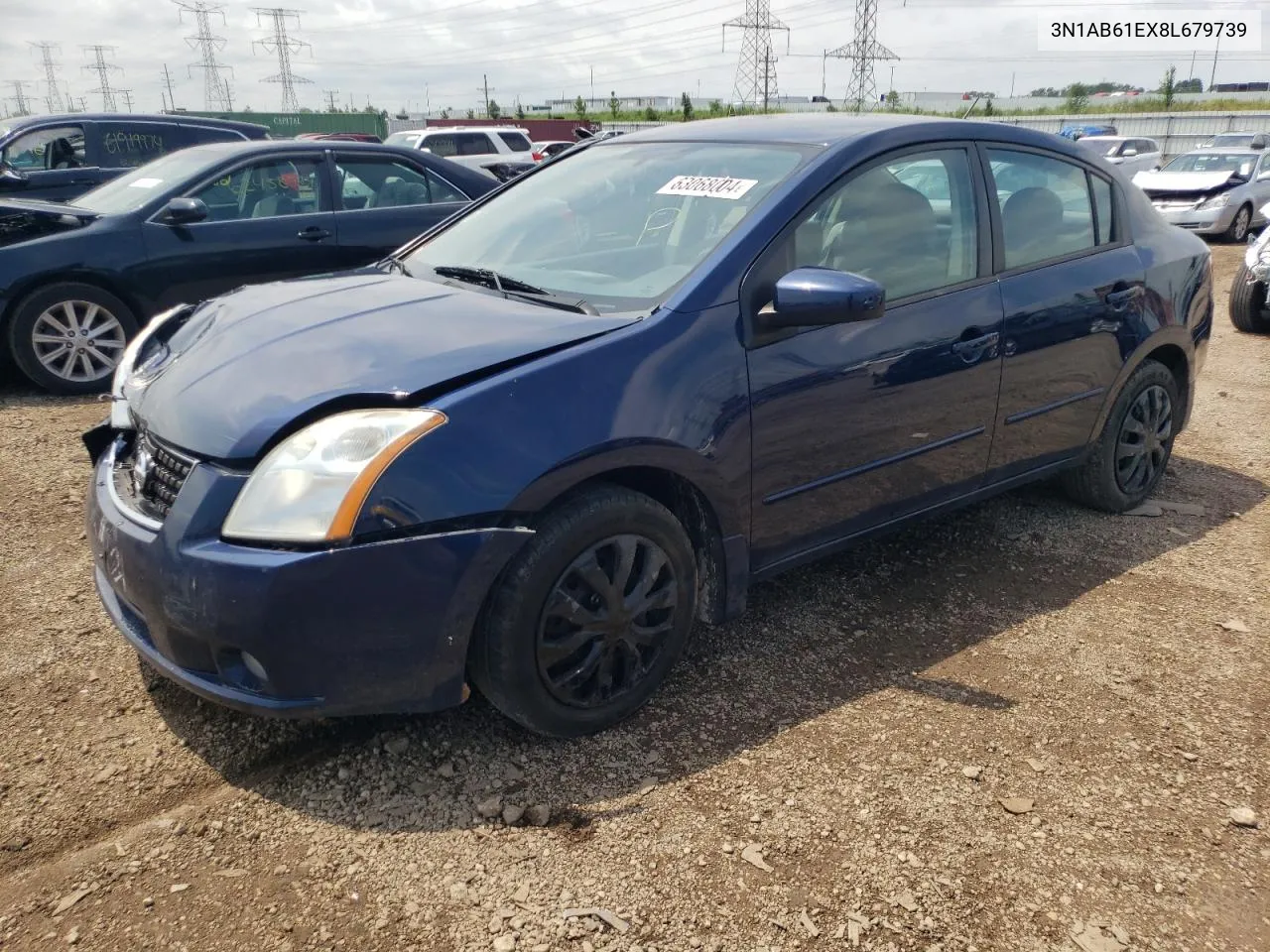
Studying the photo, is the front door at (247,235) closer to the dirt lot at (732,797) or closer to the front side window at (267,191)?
the front side window at (267,191)

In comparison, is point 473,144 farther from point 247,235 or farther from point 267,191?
point 247,235

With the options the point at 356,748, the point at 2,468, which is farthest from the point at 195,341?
the point at 2,468

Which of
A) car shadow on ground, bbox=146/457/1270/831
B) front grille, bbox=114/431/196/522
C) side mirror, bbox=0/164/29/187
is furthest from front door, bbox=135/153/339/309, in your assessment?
car shadow on ground, bbox=146/457/1270/831

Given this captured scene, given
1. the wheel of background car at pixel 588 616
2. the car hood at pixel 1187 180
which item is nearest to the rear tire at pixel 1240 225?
the car hood at pixel 1187 180

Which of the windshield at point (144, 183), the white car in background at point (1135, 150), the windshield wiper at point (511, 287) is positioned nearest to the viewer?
the windshield wiper at point (511, 287)

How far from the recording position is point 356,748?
8.61ft

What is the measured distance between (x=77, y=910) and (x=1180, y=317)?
445cm

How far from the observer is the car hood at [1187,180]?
15773 millimetres

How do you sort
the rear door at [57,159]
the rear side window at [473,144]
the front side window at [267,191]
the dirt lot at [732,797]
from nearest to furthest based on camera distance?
the dirt lot at [732,797], the front side window at [267,191], the rear door at [57,159], the rear side window at [473,144]

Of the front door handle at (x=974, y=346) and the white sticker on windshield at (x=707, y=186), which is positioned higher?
the white sticker on windshield at (x=707, y=186)

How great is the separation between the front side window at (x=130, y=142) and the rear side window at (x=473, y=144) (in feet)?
39.7

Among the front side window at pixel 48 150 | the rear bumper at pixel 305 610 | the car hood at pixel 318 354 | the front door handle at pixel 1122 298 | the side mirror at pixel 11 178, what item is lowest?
the rear bumper at pixel 305 610

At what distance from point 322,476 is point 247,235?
4.91 meters

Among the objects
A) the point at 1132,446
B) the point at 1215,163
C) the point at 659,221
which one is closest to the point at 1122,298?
the point at 1132,446
